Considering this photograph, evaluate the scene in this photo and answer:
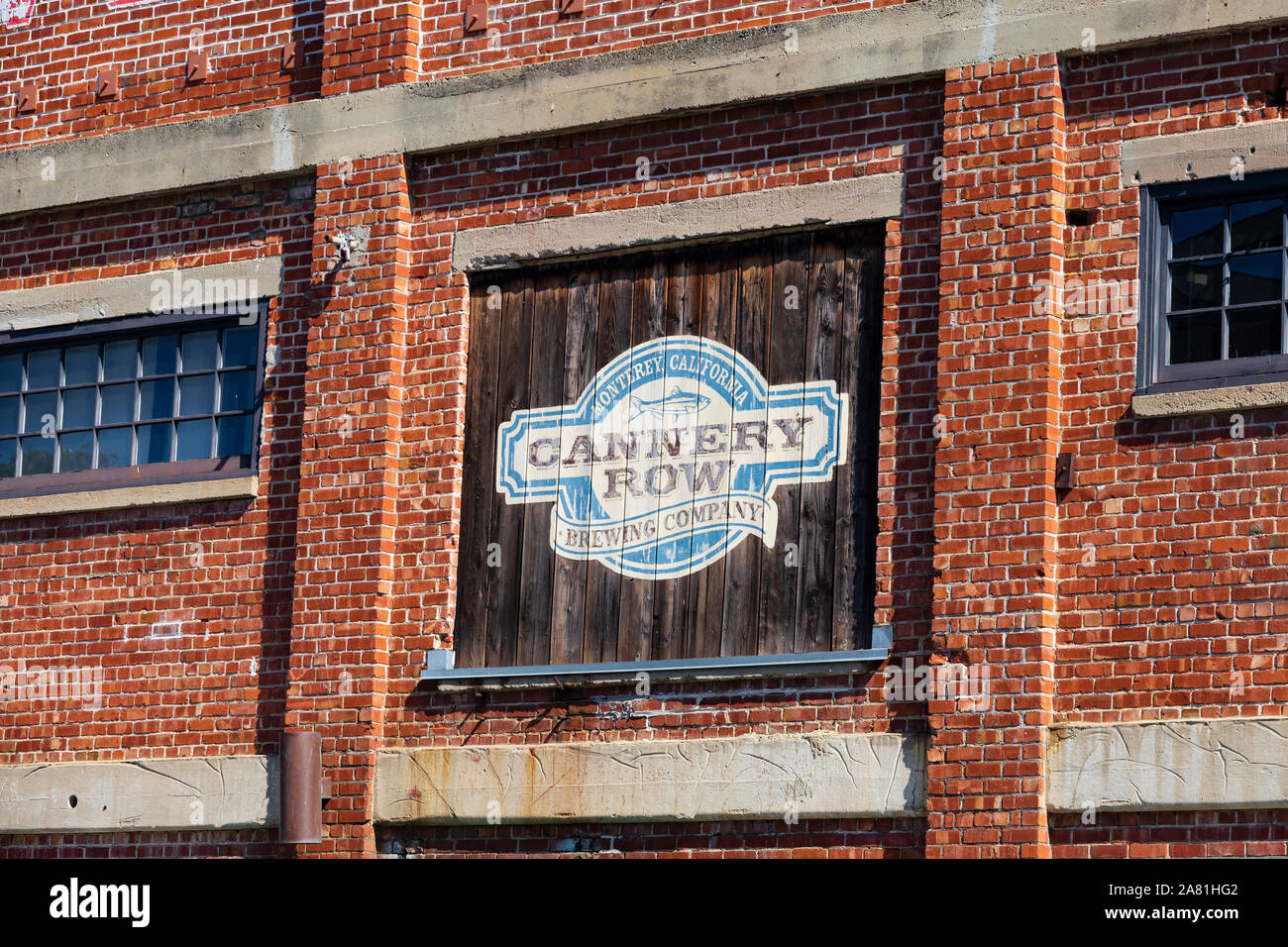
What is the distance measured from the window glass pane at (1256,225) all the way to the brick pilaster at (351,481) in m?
4.95

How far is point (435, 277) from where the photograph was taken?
1165cm

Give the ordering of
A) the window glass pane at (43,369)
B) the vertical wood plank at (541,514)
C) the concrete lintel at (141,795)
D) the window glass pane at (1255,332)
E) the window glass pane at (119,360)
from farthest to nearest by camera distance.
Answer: the window glass pane at (43,369)
the window glass pane at (119,360)
the concrete lintel at (141,795)
the vertical wood plank at (541,514)
the window glass pane at (1255,332)

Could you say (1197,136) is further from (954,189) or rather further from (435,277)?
(435,277)

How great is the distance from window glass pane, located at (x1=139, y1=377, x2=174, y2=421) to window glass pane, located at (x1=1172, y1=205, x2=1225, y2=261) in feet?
20.9

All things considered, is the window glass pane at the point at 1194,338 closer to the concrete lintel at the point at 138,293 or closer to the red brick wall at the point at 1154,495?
the red brick wall at the point at 1154,495

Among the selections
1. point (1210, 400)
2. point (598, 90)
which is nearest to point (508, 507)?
point (598, 90)

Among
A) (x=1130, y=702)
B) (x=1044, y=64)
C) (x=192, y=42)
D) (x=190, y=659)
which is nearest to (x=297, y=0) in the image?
(x=192, y=42)

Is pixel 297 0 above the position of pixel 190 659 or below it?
above

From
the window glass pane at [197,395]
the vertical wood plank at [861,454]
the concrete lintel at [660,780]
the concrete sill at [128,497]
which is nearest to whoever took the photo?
the concrete lintel at [660,780]

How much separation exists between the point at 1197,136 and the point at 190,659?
22.1 feet

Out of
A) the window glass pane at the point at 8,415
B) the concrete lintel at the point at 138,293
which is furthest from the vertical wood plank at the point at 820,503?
the window glass pane at the point at 8,415

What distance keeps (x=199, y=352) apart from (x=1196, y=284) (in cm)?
629

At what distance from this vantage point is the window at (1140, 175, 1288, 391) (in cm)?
945

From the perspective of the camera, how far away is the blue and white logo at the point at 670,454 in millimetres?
10523
